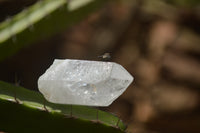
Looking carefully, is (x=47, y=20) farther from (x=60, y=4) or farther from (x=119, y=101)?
(x=119, y=101)

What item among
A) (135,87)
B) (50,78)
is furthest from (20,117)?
(135,87)

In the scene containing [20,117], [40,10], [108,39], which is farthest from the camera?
[108,39]

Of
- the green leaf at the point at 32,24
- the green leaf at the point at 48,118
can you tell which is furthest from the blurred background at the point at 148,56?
the green leaf at the point at 48,118

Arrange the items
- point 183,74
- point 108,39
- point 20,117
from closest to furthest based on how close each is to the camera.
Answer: point 20,117 < point 183,74 < point 108,39

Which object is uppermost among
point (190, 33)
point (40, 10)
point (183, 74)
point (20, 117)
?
point (40, 10)

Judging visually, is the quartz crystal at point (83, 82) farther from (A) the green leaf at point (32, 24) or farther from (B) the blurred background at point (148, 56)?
(B) the blurred background at point (148, 56)

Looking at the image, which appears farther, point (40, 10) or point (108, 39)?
point (108, 39)

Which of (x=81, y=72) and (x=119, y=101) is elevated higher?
(x=81, y=72)
